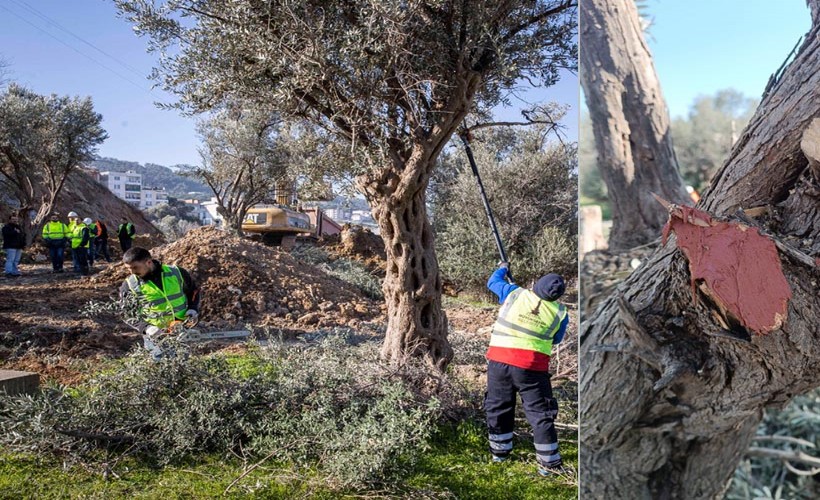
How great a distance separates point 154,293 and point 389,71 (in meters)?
2.27

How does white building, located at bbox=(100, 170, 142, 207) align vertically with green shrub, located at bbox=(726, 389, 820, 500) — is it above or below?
above

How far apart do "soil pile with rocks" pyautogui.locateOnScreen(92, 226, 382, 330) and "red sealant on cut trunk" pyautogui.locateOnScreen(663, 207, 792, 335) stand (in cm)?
743

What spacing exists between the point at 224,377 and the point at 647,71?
3445 millimetres

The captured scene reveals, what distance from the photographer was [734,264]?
1141 mm

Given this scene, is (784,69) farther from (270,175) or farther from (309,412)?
(270,175)

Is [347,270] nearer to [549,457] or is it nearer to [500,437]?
[500,437]

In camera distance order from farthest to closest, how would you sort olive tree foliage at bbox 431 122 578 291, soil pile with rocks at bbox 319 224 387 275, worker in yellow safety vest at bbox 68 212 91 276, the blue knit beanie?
soil pile with rocks at bbox 319 224 387 275 → worker in yellow safety vest at bbox 68 212 91 276 → olive tree foliage at bbox 431 122 578 291 → the blue knit beanie

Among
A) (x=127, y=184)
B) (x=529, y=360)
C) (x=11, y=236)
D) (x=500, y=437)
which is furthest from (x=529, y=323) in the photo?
(x=127, y=184)

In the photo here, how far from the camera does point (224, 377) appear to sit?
3957 mm

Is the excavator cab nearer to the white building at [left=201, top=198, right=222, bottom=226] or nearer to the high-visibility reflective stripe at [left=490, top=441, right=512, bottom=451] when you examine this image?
the white building at [left=201, top=198, right=222, bottom=226]

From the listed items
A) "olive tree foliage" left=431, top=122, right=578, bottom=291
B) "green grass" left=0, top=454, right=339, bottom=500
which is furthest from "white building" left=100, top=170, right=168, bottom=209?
"green grass" left=0, top=454, right=339, bottom=500

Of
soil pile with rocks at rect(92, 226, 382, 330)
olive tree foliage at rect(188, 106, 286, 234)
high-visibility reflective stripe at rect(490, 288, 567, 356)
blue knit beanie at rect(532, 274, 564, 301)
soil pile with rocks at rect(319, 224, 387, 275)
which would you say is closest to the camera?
blue knit beanie at rect(532, 274, 564, 301)

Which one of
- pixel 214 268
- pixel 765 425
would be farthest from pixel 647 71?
pixel 214 268

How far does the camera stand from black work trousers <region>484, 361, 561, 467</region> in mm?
3260
